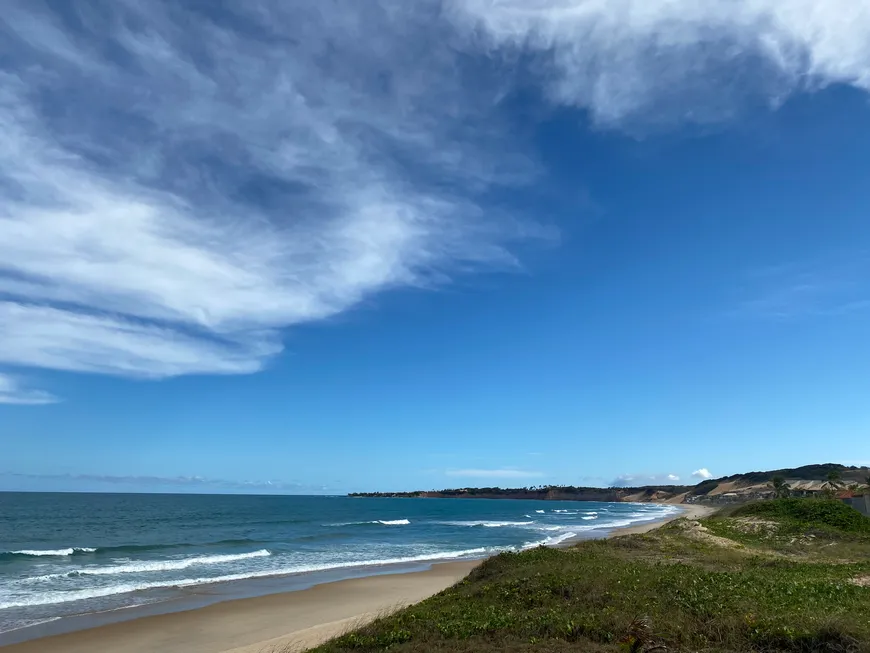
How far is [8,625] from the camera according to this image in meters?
17.9

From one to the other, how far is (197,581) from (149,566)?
249 inches

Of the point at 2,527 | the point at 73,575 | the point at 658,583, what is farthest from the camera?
the point at 2,527

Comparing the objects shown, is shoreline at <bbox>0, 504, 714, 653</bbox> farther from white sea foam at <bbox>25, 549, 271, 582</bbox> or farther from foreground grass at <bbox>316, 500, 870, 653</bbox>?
white sea foam at <bbox>25, 549, 271, 582</bbox>

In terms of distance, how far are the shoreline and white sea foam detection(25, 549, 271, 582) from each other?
10.2 metres

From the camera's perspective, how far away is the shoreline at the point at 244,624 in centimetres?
1575

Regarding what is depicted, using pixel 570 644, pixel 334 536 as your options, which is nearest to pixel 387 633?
pixel 570 644

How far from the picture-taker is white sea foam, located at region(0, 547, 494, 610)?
22.0 m

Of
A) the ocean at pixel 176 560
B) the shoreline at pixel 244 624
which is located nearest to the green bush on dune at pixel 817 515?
the ocean at pixel 176 560

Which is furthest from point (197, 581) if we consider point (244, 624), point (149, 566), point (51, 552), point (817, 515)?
point (817, 515)

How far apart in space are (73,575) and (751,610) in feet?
98.8

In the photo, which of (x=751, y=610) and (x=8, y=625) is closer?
(x=751, y=610)

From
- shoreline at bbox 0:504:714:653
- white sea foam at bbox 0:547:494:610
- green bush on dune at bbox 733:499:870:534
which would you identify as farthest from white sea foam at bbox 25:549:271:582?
green bush on dune at bbox 733:499:870:534

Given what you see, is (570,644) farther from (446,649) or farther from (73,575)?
(73,575)

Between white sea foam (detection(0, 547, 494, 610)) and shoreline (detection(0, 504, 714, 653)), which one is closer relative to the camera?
shoreline (detection(0, 504, 714, 653))
